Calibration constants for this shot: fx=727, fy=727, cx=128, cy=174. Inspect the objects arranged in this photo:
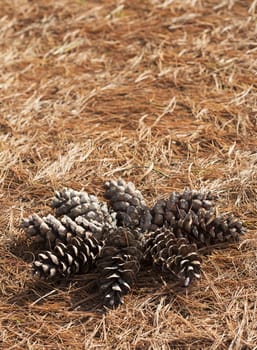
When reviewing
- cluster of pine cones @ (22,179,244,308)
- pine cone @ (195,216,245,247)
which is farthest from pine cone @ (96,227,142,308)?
pine cone @ (195,216,245,247)

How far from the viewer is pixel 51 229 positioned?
259 cm

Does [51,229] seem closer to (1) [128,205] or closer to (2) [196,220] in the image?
(1) [128,205]

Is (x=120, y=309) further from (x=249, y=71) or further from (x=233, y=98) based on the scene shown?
(x=249, y=71)

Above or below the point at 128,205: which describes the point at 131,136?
below

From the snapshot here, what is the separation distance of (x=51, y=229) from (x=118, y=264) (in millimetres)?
314

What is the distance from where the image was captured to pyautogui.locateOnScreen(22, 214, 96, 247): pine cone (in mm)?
2561

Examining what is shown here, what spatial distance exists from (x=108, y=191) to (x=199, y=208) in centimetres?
36

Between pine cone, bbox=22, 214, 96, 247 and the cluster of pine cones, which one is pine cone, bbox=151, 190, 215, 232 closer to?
the cluster of pine cones

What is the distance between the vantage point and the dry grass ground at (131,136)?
7.73 feet

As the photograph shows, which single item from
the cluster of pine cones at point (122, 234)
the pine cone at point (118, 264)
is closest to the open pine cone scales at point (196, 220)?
the cluster of pine cones at point (122, 234)

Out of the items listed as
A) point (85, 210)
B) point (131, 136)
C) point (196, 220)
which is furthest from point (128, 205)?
point (131, 136)

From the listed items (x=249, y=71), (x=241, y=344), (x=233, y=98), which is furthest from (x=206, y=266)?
→ (x=249, y=71)

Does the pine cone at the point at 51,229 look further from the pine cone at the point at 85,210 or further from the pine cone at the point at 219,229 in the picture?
the pine cone at the point at 219,229

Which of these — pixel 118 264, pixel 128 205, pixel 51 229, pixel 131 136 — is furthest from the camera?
pixel 131 136
